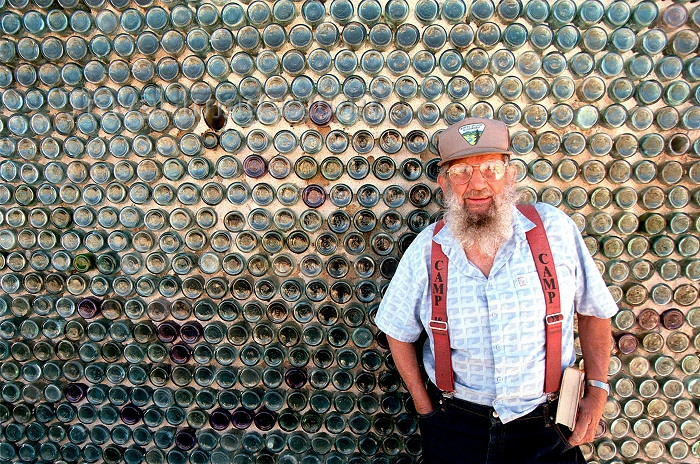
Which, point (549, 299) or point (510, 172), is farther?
point (510, 172)

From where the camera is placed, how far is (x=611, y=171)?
1.98 m

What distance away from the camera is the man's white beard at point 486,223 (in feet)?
5.06

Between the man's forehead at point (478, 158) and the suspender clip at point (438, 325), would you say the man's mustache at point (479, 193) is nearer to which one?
the man's forehead at point (478, 158)

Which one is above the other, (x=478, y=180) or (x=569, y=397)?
(x=478, y=180)

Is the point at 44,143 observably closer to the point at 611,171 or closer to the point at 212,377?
the point at 212,377

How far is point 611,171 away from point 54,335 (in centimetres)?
259

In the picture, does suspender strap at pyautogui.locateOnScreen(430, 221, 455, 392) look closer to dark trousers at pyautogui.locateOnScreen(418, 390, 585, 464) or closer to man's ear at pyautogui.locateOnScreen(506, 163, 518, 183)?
dark trousers at pyautogui.locateOnScreen(418, 390, 585, 464)

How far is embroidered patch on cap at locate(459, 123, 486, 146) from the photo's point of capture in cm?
154

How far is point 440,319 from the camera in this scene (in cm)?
155

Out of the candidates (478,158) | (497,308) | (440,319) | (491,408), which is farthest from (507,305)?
(478,158)

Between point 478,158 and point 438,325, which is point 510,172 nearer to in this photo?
point 478,158

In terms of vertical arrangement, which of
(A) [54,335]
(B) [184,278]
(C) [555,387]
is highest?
(C) [555,387]

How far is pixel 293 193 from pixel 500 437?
3.99 ft

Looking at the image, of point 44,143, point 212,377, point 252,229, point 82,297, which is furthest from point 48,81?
point 212,377
